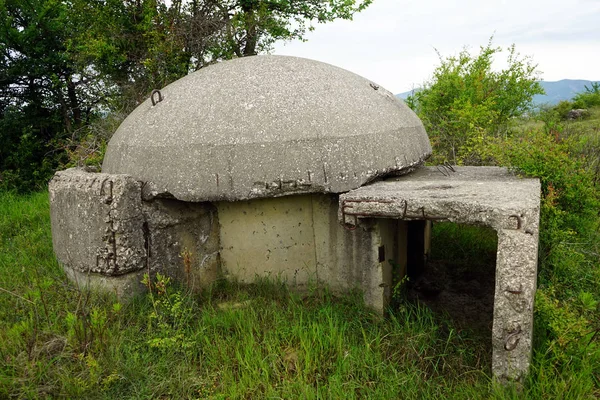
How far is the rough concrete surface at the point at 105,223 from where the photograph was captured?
12.5 ft

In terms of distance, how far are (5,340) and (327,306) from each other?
97.5 inches

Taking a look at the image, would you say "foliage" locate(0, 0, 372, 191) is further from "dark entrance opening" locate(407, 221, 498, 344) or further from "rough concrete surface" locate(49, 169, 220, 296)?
"dark entrance opening" locate(407, 221, 498, 344)

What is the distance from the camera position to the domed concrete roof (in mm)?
3773

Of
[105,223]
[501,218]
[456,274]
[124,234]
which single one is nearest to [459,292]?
[456,274]

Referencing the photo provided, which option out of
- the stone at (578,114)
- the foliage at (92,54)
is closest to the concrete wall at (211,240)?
the foliage at (92,54)

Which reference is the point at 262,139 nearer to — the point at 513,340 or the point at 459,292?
the point at 513,340

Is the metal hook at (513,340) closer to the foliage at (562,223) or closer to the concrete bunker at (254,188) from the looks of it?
the foliage at (562,223)

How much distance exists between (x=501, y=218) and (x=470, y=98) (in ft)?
22.1

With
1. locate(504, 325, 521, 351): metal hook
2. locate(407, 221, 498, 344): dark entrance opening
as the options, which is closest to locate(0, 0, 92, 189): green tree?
locate(407, 221, 498, 344): dark entrance opening

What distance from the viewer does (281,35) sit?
10258 millimetres

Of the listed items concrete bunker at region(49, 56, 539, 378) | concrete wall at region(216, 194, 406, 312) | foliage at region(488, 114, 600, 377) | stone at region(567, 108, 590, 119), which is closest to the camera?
foliage at region(488, 114, 600, 377)

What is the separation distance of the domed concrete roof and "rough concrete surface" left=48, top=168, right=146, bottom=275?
264 mm

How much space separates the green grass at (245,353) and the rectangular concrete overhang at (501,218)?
26 centimetres

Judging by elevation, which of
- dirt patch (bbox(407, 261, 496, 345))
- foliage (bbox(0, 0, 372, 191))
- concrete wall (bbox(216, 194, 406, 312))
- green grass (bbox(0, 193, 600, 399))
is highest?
foliage (bbox(0, 0, 372, 191))
